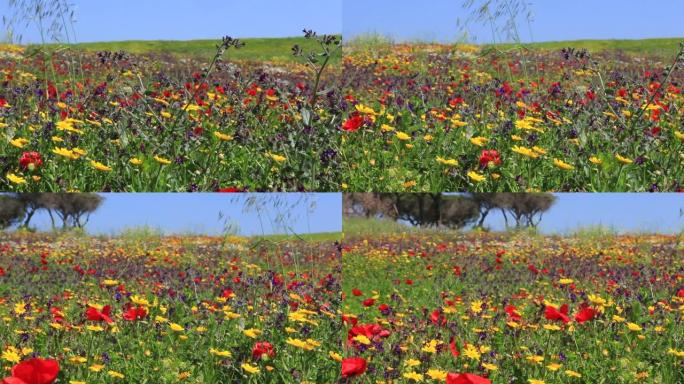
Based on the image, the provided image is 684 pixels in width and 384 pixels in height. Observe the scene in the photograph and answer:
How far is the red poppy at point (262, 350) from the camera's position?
533 cm

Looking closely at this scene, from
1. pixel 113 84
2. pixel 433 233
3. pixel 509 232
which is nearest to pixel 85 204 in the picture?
pixel 113 84

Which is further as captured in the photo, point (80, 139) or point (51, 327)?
point (51, 327)

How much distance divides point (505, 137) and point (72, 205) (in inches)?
116

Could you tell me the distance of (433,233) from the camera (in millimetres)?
7238

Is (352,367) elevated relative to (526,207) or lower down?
lower down

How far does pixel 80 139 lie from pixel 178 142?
24.4 inches

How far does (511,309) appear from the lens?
6.22 m

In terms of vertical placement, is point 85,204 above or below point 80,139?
below

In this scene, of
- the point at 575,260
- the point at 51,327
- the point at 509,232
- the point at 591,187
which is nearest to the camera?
the point at 591,187

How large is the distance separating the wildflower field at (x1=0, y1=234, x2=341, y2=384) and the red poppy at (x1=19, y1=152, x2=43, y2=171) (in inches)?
37.8

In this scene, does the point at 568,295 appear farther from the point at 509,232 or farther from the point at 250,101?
the point at 250,101

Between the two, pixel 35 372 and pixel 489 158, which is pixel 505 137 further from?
pixel 35 372

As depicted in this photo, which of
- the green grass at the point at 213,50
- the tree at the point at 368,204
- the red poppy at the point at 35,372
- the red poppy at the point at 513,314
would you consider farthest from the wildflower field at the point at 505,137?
the green grass at the point at 213,50

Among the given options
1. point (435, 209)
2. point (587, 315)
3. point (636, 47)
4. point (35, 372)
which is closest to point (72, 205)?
point (35, 372)
